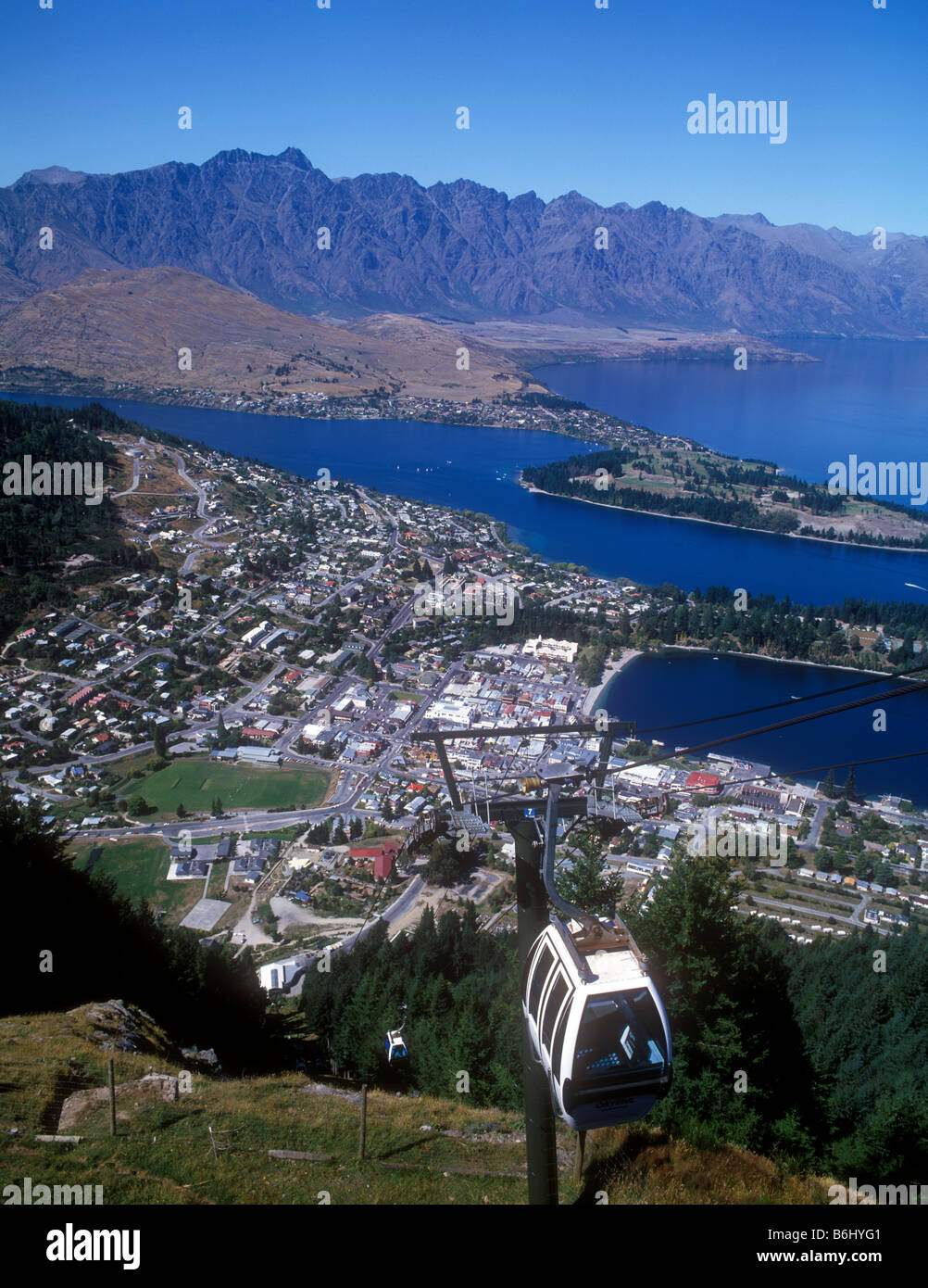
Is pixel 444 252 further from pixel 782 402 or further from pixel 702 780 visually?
pixel 702 780

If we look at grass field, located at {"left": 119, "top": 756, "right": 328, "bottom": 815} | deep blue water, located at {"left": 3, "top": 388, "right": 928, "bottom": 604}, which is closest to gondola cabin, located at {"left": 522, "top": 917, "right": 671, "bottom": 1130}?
grass field, located at {"left": 119, "top": 756, "right": 328, "bottom": 815}

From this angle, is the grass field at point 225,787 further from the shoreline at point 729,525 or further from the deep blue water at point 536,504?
the shoreline at point 729,525

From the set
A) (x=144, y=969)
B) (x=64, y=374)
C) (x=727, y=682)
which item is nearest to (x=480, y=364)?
Result: (x=64, y=374)

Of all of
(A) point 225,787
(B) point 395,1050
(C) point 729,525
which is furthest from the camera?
(C) point 729,525

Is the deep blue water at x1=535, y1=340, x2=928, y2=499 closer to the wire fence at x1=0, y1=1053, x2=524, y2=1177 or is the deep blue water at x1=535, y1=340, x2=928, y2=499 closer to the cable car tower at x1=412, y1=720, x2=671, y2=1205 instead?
the wire fence at x1=0, y1=1053, x2=524, y2=1177

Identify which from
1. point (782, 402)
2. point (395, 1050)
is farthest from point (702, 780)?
point (782, 402)

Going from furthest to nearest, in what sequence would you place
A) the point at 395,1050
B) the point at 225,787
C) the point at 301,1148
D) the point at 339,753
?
the point at 339,753, the point at 225,787, the point at 395,1050, the point at 301,1148
